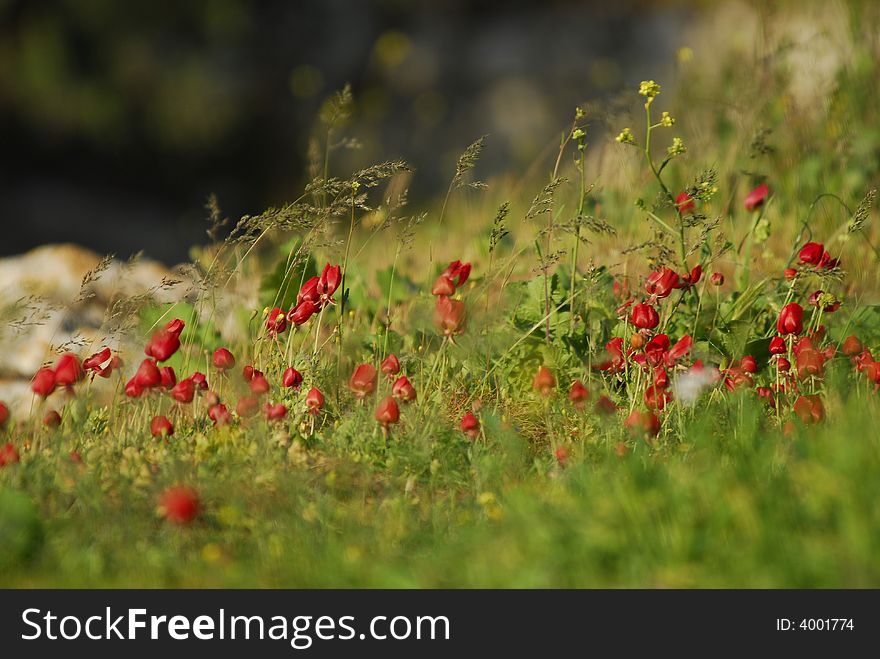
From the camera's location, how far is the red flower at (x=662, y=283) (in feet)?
9.22

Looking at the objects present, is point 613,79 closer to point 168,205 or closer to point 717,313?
point 168,205

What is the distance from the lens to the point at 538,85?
35.7 feet

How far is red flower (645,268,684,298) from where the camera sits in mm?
2811

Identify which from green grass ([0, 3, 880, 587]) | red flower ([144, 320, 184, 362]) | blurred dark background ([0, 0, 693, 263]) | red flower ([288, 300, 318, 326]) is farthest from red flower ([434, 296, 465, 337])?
blurred dark background ([0, 0, 693, 263])

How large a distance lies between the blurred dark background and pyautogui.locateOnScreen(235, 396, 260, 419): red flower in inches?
244

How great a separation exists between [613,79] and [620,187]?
397 centimetres

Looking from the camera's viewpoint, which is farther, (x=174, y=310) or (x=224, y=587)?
(x=174, y=310)

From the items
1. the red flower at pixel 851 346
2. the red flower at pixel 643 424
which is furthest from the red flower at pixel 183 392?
the red flower at pixel 851 346

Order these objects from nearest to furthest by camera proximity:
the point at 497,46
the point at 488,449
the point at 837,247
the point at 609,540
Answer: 1. the point at 609,540
2. the point at 488,449
3. the point at 837,247
4. the point at 497,46

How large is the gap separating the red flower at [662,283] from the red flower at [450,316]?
55cm

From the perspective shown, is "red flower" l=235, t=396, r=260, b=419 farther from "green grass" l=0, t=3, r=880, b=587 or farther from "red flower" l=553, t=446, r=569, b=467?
"red flower" l=553, t=446, r=569, b=467

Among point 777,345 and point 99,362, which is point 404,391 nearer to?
point 99,362

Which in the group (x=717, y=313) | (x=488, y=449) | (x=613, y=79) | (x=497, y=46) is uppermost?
(x=497, y=46)
